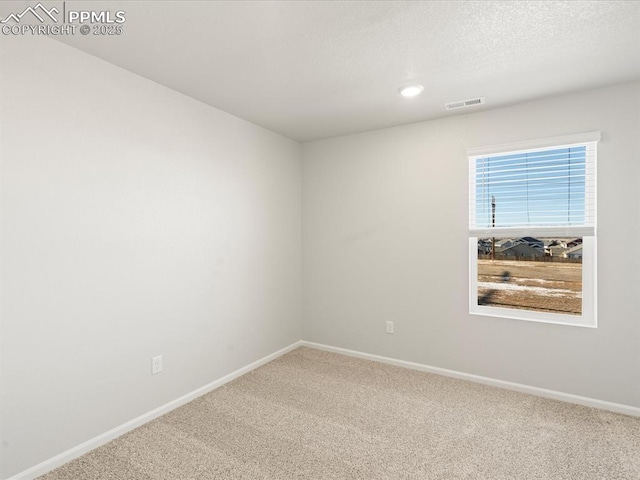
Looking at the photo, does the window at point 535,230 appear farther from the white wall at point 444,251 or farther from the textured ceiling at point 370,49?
the textured ceiling at point 370,49

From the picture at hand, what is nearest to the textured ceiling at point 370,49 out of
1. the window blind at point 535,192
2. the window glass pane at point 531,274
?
the window blind at point 535,192

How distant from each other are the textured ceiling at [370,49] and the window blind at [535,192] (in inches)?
19.5

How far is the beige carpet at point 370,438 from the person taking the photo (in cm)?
195

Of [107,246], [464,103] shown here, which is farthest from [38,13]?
[464,103]

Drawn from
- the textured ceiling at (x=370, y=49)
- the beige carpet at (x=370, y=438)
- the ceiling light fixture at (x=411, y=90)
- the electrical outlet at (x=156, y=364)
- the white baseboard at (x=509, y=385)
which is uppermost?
the textured ceiling at (x=370, y=49)

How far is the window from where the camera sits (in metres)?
2.73

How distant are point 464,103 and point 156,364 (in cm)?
324

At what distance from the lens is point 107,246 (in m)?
2.23

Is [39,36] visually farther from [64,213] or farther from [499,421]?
[499,421]

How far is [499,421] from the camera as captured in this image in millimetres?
2457

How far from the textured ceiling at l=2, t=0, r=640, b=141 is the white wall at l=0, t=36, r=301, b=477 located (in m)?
0.30

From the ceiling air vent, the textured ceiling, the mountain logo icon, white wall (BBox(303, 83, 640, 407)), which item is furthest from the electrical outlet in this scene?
the ceiling air vent

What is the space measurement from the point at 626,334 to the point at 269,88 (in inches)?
129

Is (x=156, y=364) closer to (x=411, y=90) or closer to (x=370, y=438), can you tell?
(x=370, y=438)
